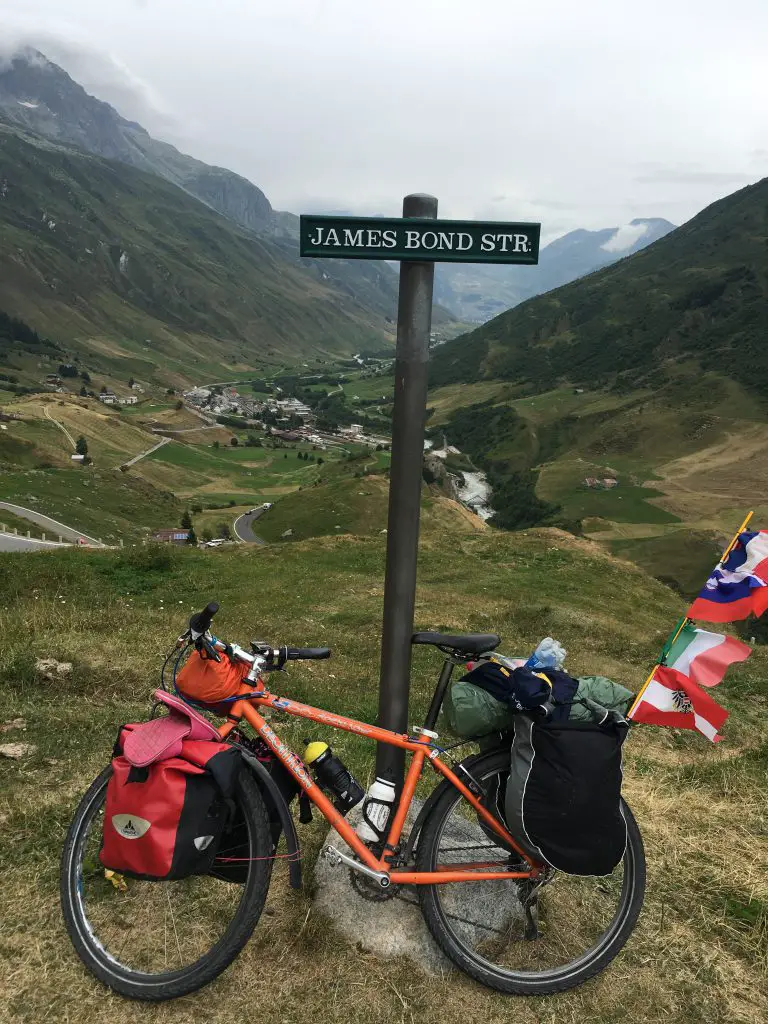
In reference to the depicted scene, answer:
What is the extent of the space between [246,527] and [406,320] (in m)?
90.3

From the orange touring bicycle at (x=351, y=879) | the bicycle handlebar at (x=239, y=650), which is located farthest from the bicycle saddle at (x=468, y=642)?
the bicycle handlebar at (x=239, y=650)

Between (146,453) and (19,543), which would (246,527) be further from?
(146,453)

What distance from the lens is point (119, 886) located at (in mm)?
4398

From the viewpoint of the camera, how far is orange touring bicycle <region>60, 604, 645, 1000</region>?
3.71m

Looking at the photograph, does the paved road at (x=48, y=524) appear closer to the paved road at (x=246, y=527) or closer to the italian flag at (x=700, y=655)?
the paved road at (x=246, y=527)

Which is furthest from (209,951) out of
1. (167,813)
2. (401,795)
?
(401,795)

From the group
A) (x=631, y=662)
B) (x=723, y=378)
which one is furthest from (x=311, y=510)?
(x=723, y=378)

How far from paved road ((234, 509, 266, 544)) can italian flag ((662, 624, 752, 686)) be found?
78510mm

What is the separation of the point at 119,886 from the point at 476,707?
2.84 meters

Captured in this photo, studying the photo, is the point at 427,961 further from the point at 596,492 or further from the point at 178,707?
the point at 596,492

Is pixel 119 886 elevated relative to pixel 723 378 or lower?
lower

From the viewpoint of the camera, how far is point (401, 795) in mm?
4199

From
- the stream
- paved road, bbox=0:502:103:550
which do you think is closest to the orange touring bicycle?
paved road, bbox=0:502:103:550

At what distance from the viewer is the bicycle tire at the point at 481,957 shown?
388cm
